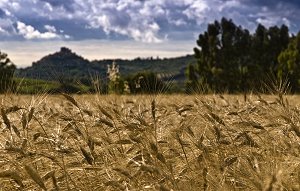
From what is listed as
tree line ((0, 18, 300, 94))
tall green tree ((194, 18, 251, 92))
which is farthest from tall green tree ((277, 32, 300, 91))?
tall green tree ((194, 18, 251, 92))

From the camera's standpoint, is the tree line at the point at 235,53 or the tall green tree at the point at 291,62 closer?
the tall green tree at the point at 291,62

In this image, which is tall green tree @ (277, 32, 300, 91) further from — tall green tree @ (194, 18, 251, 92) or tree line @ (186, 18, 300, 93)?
tall green tree @ (194, 18, 251, 92)

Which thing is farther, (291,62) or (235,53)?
(235,53)

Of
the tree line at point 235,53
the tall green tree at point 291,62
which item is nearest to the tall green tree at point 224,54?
the tree line at point 235,53

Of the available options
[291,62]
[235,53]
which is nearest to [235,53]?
[235,53]

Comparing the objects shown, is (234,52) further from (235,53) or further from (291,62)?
(291,62)

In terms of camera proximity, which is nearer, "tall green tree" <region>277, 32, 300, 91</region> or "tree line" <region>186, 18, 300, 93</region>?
"tall green tree" <region>277, 32, 300, 91</region>

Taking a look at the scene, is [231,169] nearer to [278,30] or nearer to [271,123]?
[271,123]

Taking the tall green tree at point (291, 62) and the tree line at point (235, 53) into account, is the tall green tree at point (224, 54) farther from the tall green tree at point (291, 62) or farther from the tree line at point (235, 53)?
the tall green tree at point (291, 62)

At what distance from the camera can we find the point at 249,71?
162 ft

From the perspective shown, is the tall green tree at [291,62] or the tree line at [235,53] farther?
the tree line at [235,53]

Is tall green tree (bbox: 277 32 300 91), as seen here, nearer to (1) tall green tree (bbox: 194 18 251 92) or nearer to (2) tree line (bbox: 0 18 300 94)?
(2) tree line (bbox: 0 18 300 94)

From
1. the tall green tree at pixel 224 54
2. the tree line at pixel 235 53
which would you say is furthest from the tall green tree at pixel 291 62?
the tall green tree at pixel 224 54

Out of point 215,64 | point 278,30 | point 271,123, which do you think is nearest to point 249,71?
point 215,64
